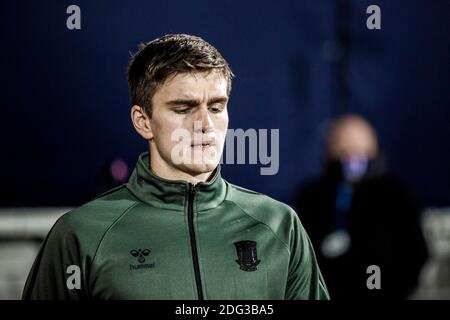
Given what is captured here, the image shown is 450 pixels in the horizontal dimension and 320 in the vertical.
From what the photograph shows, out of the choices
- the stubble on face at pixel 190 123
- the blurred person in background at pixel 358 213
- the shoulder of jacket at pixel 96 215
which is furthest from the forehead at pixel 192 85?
the blurred person in background at pixel 358 213

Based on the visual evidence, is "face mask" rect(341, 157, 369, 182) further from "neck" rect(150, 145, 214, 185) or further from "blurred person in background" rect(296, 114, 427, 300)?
"neck" rect(150, 145, 214, 185)

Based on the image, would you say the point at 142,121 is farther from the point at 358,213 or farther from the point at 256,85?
the point at 358,213

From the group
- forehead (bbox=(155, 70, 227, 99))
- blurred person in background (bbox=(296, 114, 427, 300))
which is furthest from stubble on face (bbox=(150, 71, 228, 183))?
blurred person in background (bbox=(296, 114, 427, 300))

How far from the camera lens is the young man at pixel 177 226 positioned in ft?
4.91

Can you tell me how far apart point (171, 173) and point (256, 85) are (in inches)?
21.9

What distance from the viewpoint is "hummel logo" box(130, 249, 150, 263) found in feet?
4.98

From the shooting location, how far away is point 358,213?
6.93ft

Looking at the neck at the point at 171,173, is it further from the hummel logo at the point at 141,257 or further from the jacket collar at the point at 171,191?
the hummel logo at the point at 141,257

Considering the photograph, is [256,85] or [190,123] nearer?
[190,123]

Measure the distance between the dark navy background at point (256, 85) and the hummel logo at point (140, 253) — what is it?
36cm

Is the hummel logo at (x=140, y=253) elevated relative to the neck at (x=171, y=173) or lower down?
lower down

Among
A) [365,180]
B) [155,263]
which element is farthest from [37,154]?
[365,180]

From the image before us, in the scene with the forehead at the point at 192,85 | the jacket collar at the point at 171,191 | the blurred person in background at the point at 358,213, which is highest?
the forehead at the point at 192,85

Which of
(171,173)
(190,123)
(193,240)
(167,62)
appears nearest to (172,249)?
(193,240)
